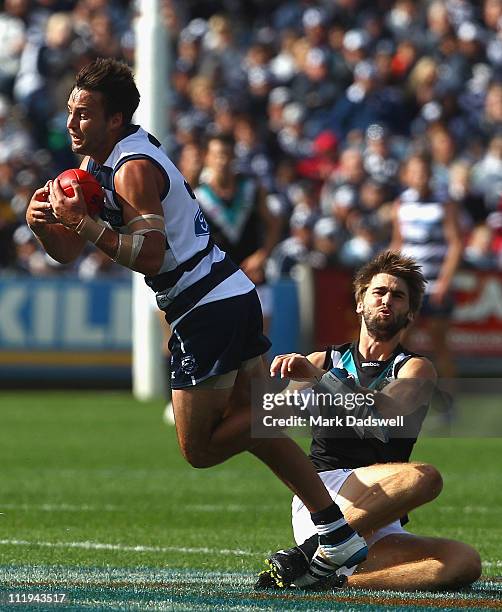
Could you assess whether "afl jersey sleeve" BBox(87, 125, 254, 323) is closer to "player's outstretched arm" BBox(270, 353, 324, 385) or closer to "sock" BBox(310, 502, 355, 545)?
"player's outstretched arm" BBox(270, 353, 324, 385)

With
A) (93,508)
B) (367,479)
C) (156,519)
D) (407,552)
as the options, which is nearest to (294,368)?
(367,479)

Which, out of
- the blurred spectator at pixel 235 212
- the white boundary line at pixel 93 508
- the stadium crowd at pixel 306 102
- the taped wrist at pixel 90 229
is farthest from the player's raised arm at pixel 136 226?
the stadium crowd at pixel 306 102

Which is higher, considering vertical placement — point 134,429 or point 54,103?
point 54,103

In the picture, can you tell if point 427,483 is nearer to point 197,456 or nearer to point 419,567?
point 419,567

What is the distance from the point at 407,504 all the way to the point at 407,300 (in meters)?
0.82

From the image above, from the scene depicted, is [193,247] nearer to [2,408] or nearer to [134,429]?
[134,429]

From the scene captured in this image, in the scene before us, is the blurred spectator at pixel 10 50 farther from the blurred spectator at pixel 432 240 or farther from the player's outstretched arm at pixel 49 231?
the player's outstretched arm at pixel 49 231

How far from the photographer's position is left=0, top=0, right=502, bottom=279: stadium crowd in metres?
17.8

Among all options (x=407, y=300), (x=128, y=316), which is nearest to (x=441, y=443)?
(x=128, y=316)

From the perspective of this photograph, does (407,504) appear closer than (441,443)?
Yes

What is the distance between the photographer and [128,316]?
1655 centimetres

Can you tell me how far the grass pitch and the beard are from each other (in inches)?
39.7

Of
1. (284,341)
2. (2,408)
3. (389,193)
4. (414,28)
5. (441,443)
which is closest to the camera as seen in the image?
(441,443)

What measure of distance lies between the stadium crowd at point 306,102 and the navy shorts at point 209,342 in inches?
441
